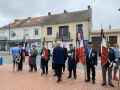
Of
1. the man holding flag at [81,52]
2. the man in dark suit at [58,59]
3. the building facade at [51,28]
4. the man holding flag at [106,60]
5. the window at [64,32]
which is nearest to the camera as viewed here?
the man holding flag at [106,60]

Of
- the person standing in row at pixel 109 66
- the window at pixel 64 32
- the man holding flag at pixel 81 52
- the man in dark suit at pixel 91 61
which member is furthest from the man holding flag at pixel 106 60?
the window at pixel 64 32

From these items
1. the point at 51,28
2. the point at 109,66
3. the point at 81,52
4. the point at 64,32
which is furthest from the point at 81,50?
the point at 51,28

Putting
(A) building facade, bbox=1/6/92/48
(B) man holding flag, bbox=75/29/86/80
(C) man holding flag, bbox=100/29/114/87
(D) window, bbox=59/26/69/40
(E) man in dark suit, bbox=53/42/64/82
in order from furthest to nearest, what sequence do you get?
(D) window, bbox=59/26/69/40, (A) building facade, bbox=1/6/92/48, (B) man holding flag, bbox=75/29/86/80, (E) man in dark suit, bbox=53/42/64/82, (C) man holding flag, bbox=100/29/114/87

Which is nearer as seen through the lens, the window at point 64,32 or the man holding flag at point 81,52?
the man holding flag at point 81,52

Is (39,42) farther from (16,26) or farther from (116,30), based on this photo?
(116,30)

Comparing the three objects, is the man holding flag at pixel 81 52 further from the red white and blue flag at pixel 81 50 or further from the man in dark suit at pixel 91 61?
the man in dark suit at pixel 91 61

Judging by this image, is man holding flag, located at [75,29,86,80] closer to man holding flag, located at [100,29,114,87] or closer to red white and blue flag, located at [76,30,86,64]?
red white and blue flag, located at [76,30,86,64]

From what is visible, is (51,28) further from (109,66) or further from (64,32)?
(109,66)

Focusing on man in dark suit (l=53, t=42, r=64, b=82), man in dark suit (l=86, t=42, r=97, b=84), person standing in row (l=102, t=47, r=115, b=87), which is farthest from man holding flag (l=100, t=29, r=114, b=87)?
man in dark suit (l=53, t=42, r=64, b=82)

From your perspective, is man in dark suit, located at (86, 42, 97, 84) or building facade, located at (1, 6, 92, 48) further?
building facade, located at (1, 6, 92, 48)

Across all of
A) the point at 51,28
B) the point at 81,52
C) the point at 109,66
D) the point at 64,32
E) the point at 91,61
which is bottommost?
the point at 109,66

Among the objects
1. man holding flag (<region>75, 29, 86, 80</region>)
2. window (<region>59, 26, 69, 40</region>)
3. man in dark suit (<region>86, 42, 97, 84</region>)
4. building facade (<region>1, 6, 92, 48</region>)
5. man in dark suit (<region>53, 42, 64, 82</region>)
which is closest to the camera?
man in dark suit (<region>86, 42, 97, 84</region>)

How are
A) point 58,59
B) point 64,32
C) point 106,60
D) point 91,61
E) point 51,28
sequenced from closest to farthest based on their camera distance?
point 106,60, point 91,61, point 58,59, point 64,32, point 51,28

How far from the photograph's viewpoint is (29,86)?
12.9 metres
